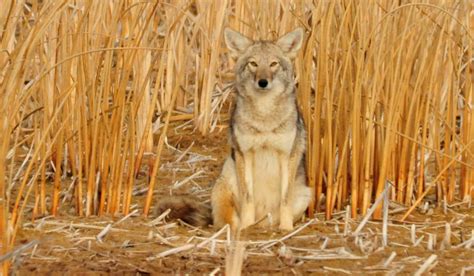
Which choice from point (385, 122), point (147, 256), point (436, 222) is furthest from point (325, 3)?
point (147, 256)

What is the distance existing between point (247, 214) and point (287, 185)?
0.32 m

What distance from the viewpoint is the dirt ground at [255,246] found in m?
5.35

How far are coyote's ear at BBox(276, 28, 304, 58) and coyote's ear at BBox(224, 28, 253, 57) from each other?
25 cm

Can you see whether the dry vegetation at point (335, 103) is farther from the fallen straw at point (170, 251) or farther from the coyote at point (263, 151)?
the fallen straw at point (170, 251)

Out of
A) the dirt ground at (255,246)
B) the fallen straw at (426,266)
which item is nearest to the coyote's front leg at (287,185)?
the dirt ground at (255,246)

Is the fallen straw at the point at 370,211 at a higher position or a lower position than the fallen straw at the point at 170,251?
higher

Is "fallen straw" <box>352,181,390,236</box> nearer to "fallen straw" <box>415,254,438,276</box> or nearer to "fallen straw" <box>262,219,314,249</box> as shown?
"fallen straw" <box>262,219,314,249</box>

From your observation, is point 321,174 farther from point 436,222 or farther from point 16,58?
point 16,58

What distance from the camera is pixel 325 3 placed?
666cm

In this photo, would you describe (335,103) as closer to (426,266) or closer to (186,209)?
(186,209)

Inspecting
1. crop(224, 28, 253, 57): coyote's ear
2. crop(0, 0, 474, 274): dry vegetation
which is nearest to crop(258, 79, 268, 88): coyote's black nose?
crop(0, 0, 474, 274): dry vegetation

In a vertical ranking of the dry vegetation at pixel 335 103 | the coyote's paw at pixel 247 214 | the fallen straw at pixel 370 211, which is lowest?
the coyote's paw at pixel 247 214

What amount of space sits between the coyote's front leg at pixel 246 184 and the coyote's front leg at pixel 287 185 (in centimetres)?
20

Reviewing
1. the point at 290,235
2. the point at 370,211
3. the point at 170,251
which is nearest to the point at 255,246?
the point at 290,235
